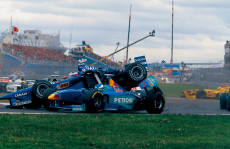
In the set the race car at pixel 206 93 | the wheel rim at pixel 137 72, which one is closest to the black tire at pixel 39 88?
the wheel rim at pixel 137 72

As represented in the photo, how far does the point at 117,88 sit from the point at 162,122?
404 centimetres

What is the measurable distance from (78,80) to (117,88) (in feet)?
5.33

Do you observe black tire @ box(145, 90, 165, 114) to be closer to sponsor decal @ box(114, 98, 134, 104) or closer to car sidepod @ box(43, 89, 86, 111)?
sponsor decal @ box(114, 98, 134, 104)

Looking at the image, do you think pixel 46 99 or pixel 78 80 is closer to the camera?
pixel 46 99

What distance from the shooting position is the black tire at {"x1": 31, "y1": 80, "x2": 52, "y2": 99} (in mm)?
15875

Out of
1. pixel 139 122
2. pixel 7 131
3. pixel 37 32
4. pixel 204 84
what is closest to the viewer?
pixel 7 131

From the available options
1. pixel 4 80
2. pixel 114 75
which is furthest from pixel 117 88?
pixel 4 80

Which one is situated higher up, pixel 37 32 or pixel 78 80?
pixel 37 32

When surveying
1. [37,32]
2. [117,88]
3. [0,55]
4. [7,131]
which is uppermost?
[37,32]

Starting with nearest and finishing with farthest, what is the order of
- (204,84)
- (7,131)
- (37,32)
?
(7,131) < (204,84) < (37,32)

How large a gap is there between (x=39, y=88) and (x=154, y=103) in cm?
437

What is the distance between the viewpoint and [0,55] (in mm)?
50906

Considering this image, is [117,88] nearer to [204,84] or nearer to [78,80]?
[78,80]

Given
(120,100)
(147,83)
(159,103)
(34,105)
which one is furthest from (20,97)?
(159,103)
